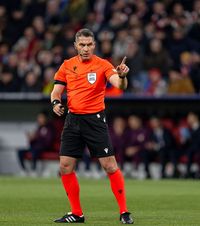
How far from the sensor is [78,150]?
34.7ft

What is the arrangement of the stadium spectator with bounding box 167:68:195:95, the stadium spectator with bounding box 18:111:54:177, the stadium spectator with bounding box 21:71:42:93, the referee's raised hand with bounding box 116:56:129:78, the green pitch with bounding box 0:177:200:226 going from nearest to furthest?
the referee's raised hand with bounding box 116:56:129:78, the green pitch with bounding box 0:177:200:226, the stadium spectator with bounding box 167:68:195:95, the stadium spectator with bounding box 21:71:42:93, the stadium spectator with bounding box 18:111:54:177

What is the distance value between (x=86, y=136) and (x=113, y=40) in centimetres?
1431

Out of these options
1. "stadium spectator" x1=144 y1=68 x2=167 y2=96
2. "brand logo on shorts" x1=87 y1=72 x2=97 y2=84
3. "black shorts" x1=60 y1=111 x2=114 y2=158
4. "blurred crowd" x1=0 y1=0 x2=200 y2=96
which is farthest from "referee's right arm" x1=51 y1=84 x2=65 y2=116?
"stadium spectator" x1=144 y1=68 x2=167 y2=96

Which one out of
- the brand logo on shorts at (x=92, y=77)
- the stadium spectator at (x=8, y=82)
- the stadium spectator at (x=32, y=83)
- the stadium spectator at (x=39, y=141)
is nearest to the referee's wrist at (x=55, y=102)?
the brand logo on shorts at (x=92, y=77)

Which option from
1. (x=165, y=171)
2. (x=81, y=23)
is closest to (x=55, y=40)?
(x=81, y=23)

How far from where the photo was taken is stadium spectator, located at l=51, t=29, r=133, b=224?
1042cm

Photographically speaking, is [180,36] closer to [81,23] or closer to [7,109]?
[81,23]

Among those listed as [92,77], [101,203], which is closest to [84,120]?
[92,77]

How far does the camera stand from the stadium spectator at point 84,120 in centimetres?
1042

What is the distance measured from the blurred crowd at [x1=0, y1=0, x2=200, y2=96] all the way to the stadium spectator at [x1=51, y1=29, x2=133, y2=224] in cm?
1260

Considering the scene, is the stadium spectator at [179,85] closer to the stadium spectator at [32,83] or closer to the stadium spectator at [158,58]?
the stadium spectator at [158,58]

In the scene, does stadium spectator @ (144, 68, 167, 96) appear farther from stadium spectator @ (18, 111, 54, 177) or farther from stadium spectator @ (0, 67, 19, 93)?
stadium spectator @ (0, 67, 19, 93)

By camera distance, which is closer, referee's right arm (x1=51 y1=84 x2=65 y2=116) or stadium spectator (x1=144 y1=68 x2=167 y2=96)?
referee's right arm (x1=51 y1=84 x2=65 y2=116)

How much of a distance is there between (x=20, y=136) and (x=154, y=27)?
4997 millimetres
